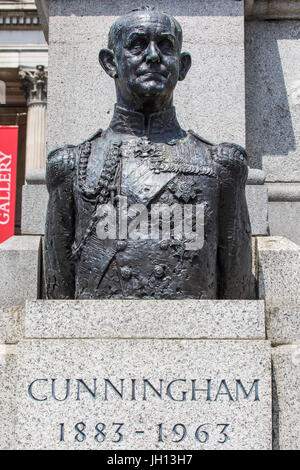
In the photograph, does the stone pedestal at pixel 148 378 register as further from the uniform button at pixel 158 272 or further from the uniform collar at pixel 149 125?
the uniform collar at pixel 149 125

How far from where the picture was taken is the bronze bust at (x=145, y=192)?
260 inches

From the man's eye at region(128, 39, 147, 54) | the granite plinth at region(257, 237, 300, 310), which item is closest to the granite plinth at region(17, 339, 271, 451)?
the granite plinth at region(257, 237, 300, 310)

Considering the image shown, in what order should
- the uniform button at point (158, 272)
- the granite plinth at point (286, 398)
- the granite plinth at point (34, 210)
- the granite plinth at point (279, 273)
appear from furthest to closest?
1. the granite plinth at point (34, 210)
2. the granite plinth at point (279, 273)
3. the uniform button at point (158, 272)
4. the granite plinth at point (286, 398)

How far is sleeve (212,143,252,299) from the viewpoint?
695 centimetres

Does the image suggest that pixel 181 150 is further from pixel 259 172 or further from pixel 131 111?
pixel 259 172

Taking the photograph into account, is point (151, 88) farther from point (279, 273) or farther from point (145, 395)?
point (145, 395)

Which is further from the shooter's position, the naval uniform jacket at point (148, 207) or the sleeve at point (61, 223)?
the sleeve at point (61, 223)

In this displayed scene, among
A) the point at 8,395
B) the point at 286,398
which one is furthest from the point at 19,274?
the point at 286,398

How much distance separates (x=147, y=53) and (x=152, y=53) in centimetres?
5

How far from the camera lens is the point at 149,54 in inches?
268

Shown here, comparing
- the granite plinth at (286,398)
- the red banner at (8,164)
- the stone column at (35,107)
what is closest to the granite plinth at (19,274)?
the granite plinth at (286,398)

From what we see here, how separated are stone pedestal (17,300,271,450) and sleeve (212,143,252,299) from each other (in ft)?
4.06

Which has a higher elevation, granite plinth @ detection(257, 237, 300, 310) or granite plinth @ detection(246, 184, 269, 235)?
granite plinth @ detection(246, 184, 269, 235)

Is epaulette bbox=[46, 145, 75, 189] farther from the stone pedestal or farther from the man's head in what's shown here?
the stone pedestal
